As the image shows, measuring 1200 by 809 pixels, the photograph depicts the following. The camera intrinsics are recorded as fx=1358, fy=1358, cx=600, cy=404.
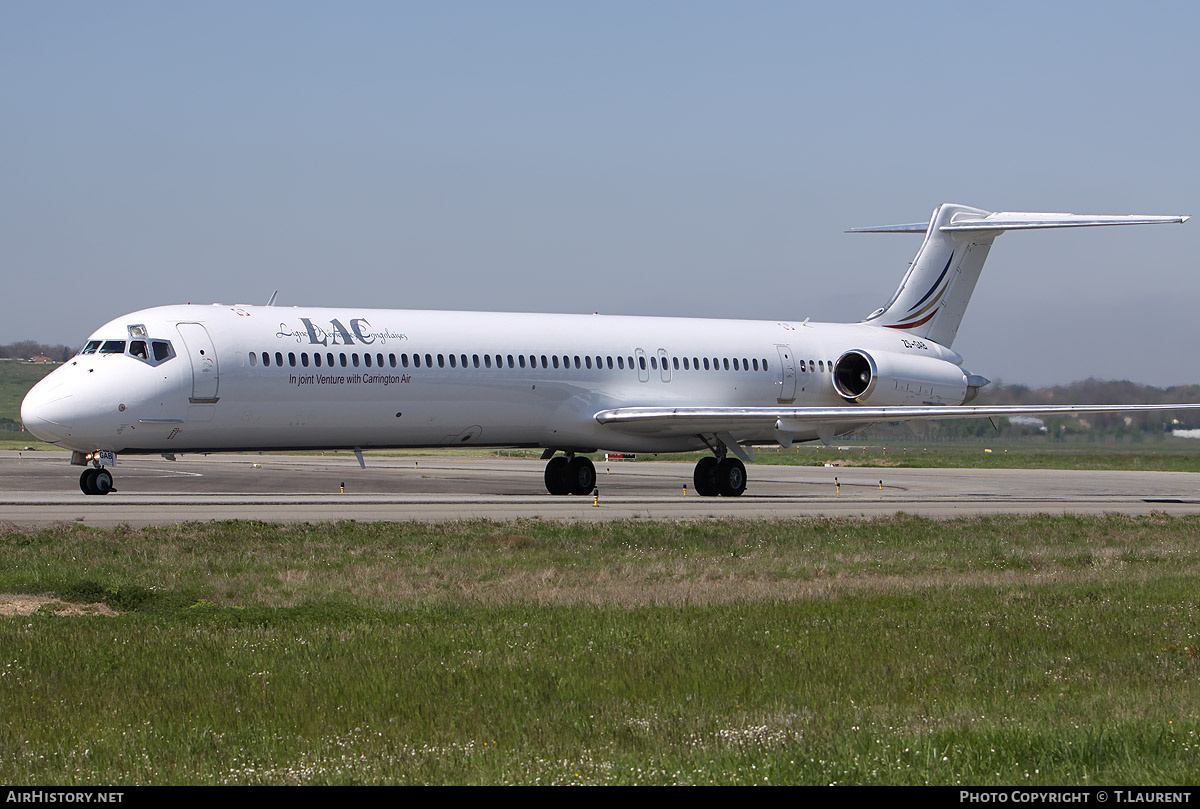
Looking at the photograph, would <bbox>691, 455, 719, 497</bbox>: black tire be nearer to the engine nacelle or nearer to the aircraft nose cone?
the engine nacelle

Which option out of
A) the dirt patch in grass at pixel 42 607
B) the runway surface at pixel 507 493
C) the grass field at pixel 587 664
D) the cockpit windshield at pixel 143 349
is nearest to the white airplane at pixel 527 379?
the cockpit windshield at pixel 143 349

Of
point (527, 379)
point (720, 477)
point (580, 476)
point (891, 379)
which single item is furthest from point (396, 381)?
point (891, 379)

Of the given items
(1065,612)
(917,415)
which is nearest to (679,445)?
(917,415)

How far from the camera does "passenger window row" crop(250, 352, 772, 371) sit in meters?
27.0

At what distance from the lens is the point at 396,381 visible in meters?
28.3

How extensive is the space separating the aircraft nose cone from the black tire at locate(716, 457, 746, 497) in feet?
49.6

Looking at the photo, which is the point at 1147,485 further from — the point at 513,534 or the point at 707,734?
the point at 707,734

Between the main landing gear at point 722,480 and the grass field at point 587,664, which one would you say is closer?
the grass field at point 587,664

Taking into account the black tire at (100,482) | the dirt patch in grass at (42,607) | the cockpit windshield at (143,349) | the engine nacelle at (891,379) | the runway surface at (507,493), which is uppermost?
the cockpit windshield at (143,349)

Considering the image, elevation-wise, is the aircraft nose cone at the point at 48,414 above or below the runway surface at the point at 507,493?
above

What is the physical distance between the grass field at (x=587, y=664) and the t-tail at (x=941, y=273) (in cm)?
2120

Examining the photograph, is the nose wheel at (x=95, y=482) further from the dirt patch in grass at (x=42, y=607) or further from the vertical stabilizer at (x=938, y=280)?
the vertical stabilizer at (x=938, y=280)

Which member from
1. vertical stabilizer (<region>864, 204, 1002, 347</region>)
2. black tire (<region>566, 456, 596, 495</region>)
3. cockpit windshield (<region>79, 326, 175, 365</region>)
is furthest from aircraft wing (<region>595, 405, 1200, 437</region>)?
cockpit windshield (<region>79, 326, 175, 365</region>)

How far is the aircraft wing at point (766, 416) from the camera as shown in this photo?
103 ft
